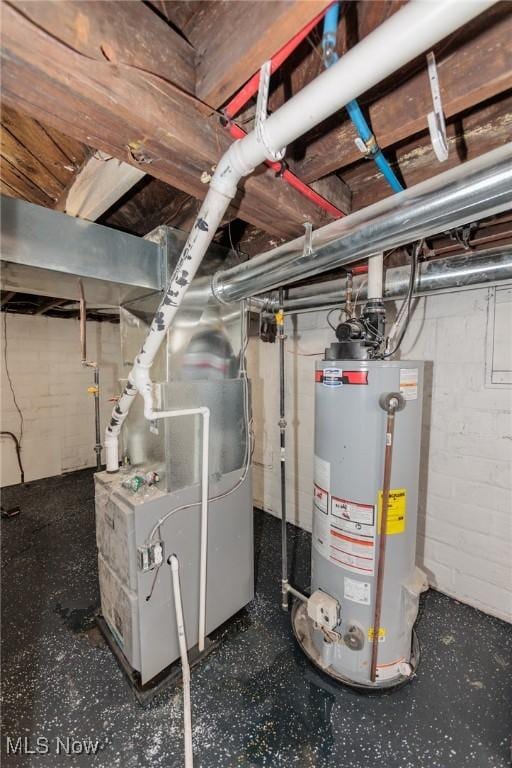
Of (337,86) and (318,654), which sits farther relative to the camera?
(318,654)

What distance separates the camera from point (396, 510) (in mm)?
1383

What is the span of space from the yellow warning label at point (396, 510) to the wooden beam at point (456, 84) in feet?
4.37

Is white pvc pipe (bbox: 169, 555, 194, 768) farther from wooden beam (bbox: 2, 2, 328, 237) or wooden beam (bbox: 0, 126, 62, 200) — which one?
wooden beam (bbox: 0, 126, 62, 200)

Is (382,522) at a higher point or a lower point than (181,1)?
lower

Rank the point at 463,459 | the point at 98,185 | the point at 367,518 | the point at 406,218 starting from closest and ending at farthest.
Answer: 1. the point at 406,218
2. the point at 98,185
3. the point at 367,518
4. the point at 463,459

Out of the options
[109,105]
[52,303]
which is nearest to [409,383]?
[109,105]

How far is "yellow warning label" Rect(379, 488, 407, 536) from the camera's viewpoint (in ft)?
4.50

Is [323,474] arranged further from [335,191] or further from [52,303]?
[52,303]

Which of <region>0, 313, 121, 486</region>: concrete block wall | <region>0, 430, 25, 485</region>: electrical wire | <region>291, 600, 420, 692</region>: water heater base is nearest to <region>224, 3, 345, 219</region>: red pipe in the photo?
<region>291, 600, 420, 692</region>: water heater base

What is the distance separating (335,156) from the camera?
1.02 metres

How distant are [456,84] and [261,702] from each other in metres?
2.35

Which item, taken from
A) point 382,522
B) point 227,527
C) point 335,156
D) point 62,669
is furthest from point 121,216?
point 62,669

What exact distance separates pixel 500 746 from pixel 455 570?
33.9 inches

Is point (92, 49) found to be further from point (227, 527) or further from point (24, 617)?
point (24, 617)
